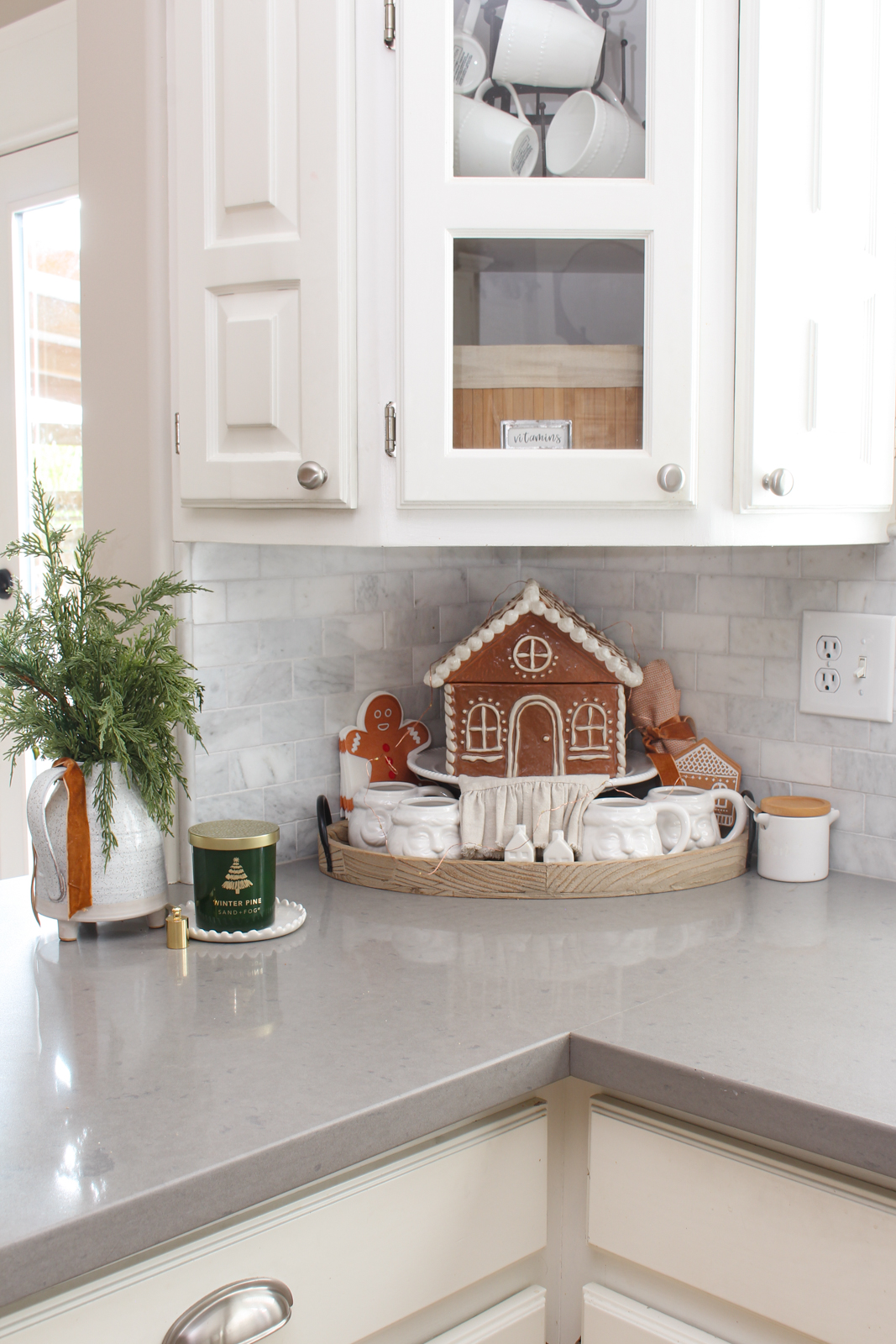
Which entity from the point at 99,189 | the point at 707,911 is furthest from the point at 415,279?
the point at 707,911

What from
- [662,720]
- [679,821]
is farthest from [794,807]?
[662,720]

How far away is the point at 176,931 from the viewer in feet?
4.00

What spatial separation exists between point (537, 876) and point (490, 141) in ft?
2.68

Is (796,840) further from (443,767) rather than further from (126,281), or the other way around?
(126,281)

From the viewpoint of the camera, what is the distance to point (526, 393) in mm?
1261

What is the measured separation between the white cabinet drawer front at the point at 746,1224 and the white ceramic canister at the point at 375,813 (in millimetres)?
537

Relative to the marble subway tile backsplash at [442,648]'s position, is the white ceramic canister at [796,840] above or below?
below

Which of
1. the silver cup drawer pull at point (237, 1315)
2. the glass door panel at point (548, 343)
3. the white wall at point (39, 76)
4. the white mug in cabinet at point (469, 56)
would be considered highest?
the white wall at point (39, 76)

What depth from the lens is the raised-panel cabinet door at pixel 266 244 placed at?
1.22 meters

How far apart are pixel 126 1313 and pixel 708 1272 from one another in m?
0.46

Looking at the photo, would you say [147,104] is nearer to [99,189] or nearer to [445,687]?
[99,189]

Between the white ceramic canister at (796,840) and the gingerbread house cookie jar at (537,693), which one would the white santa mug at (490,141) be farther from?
the white ceramic canister at (796,840)

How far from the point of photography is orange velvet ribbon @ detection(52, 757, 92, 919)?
1.20 meters

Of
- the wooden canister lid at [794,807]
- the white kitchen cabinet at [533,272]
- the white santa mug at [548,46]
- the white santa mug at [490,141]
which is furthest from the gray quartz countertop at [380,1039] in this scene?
the white santa mug at [548,46]
